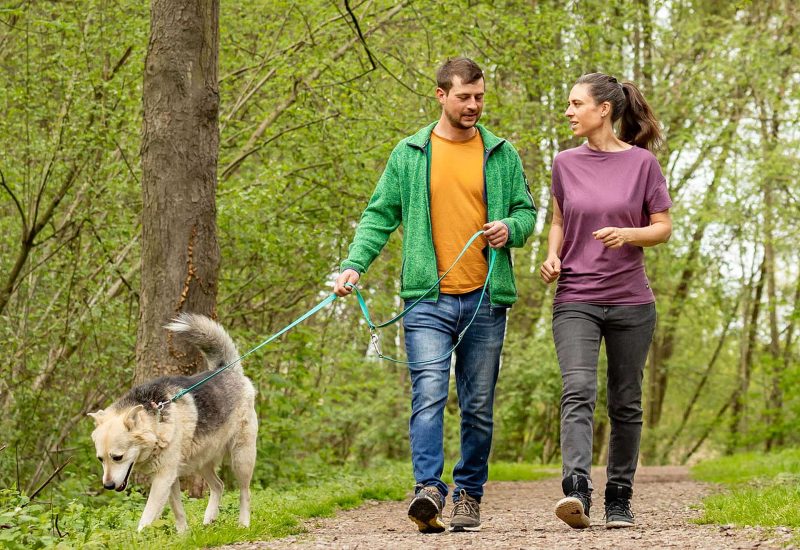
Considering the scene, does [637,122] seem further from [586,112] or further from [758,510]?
[758,510]

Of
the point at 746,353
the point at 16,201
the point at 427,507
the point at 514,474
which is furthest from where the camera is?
the point at 746,353

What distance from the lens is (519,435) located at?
75.9 ft

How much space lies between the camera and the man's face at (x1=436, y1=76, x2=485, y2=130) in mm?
5430

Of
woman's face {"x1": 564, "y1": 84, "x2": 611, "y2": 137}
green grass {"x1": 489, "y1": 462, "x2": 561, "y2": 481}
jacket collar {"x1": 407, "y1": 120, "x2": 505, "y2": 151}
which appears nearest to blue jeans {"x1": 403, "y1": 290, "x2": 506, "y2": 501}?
jacket collar {"x1": 407, "y1": 120, "x2": 505, "y2": 151}

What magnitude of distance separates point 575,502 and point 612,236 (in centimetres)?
140

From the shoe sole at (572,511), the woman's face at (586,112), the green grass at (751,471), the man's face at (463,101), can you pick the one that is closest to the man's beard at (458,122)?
the man's face at (463,101)

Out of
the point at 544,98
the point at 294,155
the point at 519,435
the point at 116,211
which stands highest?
the point at 544,98

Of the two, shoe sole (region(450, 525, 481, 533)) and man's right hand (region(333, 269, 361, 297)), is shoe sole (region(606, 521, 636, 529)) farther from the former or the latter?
man's right hand (region(333, 269, 361, 297))

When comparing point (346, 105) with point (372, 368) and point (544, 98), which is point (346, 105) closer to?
point (544, 98)

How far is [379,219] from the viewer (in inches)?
228

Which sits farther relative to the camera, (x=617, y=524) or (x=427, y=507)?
(x=617, y=524)

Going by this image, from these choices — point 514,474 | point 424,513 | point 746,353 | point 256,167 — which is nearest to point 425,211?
point 424,513

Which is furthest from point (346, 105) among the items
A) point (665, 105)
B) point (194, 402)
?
point (665, 105)

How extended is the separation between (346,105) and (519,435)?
45.0 ft
